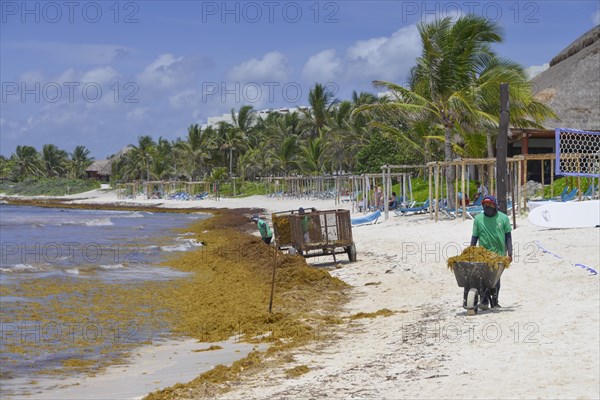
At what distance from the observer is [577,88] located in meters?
36.2

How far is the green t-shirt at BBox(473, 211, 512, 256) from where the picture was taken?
1009 centimetres

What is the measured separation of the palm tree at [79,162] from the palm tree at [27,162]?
5487 mm

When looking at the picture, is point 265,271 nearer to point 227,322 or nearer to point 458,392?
point 227,322

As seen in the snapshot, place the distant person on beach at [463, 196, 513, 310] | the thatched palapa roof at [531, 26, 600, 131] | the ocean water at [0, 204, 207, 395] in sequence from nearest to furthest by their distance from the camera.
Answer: the distant person on beach at [463, 196, 513, 310] → the ocean water at [0, 204, 207, 395] → the thatched palapa roof at [531, 26, 600, 131]

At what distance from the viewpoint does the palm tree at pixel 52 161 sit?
135125mm

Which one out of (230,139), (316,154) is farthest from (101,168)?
(316,154)

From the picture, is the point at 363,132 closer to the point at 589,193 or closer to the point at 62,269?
the point at 589,193

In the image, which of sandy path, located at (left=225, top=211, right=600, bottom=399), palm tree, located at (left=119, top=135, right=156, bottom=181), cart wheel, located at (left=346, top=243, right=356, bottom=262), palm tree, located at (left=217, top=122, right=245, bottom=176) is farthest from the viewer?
palm tree, located at (left=119, top=135, right=156, bottom=181)

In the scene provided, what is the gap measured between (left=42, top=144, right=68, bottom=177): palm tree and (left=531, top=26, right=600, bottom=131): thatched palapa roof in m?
109

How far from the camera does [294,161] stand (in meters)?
72.3

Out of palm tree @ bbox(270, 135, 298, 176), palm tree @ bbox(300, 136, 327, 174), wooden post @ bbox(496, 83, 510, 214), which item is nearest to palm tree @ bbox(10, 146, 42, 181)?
palm tree @ bbox(270, 135, 298, 176)

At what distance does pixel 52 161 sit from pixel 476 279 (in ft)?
438

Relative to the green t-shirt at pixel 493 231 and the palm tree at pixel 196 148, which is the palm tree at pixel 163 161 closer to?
the palm tree at pixel 196 148

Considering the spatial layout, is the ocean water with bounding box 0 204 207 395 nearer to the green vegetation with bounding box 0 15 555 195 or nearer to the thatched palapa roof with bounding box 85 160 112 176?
the green vegetation with bounding box 0 15 555 195
